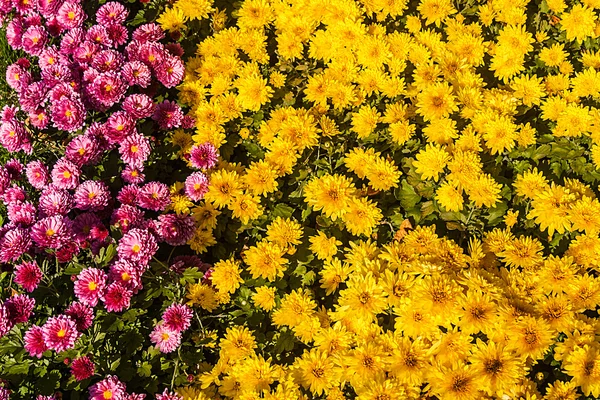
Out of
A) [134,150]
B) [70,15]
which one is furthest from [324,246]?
[70,15]

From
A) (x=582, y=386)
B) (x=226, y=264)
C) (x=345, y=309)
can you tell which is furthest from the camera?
(x=226, y=264)

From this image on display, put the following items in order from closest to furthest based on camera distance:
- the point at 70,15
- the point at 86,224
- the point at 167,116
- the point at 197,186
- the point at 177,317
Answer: the point at 177,317
the point at 86,224
the point at 197,186
the point at 167,116
the point at 70,15

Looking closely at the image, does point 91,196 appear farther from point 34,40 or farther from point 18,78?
point 34,40

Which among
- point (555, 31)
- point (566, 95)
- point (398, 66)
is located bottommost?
point (398, 66)

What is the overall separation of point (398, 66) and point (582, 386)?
1.89 m

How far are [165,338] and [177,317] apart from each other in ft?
0.40

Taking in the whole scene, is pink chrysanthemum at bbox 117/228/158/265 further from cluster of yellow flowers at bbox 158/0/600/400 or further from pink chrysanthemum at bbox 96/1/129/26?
pink chrysanthemum at bbox 96/1/129/26

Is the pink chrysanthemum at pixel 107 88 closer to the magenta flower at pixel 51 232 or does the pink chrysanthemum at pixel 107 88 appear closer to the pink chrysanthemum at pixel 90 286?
the magenta flower at pixel 51 232

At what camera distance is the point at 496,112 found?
300 centimetres

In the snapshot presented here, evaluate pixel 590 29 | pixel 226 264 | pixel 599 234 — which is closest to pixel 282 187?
pixel 226 264

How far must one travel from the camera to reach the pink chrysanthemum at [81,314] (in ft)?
7.84

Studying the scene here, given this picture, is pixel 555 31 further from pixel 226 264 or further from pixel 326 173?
pixel 226 264

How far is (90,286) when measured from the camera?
95.0 inches

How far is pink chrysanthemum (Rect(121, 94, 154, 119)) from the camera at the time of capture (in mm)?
3029
